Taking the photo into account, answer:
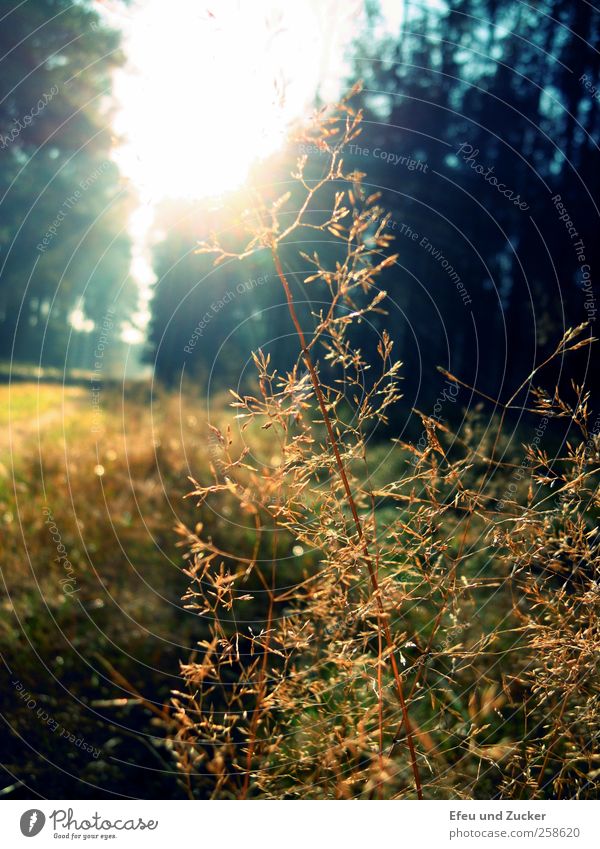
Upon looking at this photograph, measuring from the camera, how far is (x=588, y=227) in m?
8.89

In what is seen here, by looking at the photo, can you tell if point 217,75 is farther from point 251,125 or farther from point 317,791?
point 317,791

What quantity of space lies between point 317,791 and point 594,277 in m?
6.66

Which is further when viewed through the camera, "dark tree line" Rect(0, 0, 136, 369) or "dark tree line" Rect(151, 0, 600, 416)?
"dark tree line" Rect(0, 0, 136, 369)

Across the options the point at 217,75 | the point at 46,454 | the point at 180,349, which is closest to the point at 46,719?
the point at 217,75
